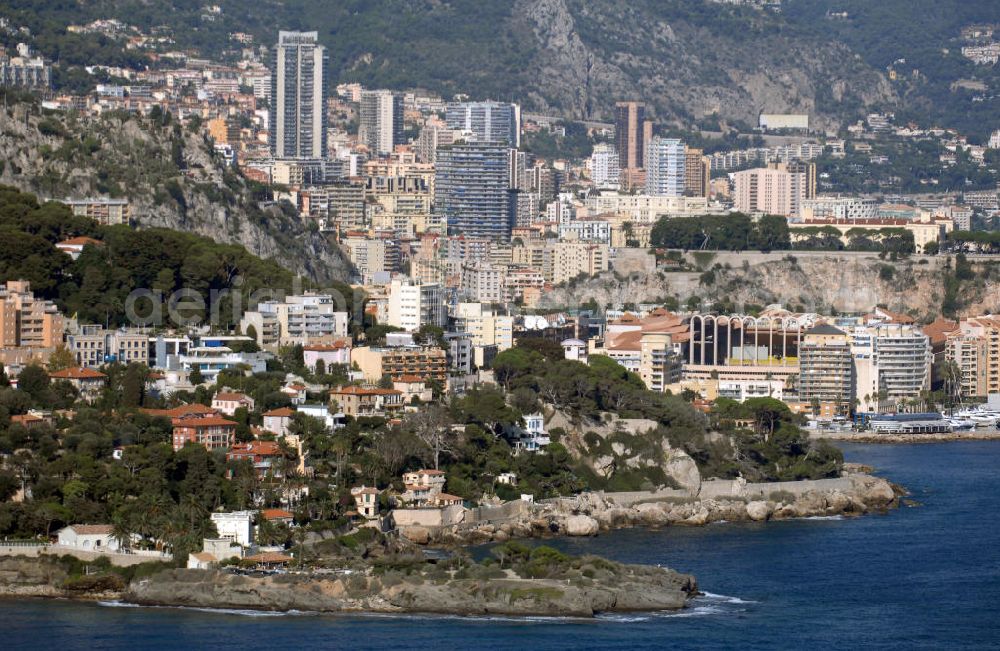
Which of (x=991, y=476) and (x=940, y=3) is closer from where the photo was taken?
(x=991, y=476)

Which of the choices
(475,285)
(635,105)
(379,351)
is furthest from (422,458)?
(635,105)

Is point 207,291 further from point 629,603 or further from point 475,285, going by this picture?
point 475,285

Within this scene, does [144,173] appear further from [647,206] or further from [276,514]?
[647,206]

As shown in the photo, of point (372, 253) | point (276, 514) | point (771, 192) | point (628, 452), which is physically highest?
point (771, 192)

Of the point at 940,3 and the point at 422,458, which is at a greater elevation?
the point at 940,3

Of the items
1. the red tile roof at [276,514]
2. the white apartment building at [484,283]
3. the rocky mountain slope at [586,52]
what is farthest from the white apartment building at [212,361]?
the rocky mountain slope at [586,52]

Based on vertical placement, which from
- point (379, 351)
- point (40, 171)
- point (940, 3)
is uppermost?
point (940, 3)

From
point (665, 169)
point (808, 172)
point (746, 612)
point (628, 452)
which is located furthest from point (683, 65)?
point (746, 612)
